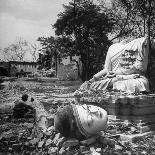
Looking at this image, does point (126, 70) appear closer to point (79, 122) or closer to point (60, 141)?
point (79, 122)

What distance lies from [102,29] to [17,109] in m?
12.4

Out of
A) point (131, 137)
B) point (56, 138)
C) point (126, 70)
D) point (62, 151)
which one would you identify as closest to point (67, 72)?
point (126, 70)

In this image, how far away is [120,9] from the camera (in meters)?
17.7

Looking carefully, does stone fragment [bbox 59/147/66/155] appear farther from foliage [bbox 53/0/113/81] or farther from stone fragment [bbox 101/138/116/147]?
foliage [bbox 53/0/113/81]

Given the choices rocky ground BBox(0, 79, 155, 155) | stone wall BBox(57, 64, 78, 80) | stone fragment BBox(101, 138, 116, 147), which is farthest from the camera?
stone wall BBox(57, 64, 78, 80)

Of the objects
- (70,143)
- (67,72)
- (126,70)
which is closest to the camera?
(70,143)

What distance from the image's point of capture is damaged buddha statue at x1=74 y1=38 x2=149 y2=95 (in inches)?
259

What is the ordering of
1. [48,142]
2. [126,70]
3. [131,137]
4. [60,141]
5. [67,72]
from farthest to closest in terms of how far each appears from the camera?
[67,72] < [126,70] < [131,137] < [48,142] < [60,141]

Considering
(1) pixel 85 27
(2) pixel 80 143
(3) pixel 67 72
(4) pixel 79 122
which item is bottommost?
(2) pixel 80 143

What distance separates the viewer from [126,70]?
23.2 ft

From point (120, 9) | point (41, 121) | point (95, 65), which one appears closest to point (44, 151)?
point (41, 121)

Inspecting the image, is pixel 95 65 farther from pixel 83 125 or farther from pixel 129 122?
pixel 83 125

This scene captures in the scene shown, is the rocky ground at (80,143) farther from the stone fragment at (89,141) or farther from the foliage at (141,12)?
the foliage at (141,12)

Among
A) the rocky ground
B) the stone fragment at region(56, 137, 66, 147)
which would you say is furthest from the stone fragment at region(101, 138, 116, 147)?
the stone fragment at region(56, 137, 66, 147)
